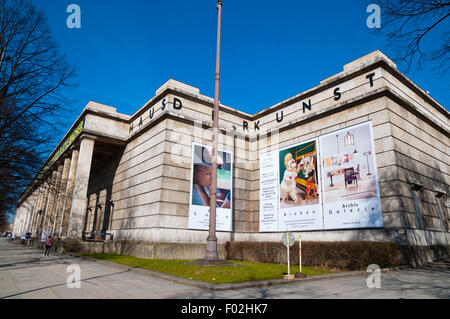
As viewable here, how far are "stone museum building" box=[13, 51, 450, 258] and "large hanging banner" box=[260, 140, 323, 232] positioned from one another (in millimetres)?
110

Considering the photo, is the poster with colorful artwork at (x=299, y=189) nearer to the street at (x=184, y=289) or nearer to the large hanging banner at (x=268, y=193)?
the large hanging banner at (x=268, y=193)

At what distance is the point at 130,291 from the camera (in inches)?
348

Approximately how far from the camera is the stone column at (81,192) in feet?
91.3

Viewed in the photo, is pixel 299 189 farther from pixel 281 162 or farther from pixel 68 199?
pixel 68 199

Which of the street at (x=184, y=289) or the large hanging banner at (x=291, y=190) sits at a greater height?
the large hanging banner at (x=291, y=190)

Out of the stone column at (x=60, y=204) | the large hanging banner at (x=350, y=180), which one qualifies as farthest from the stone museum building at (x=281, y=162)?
the stone column at (x=60, y=204)

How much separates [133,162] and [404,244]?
882 inches

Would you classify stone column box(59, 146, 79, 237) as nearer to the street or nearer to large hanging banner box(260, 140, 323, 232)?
large hanging banner box(260, 140, 323, 232)

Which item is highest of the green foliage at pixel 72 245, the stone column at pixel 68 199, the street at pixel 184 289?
the stone column at pixel 68 199

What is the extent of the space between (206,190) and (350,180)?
10694 mm

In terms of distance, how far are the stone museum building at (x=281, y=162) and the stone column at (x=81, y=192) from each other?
0.32 feet

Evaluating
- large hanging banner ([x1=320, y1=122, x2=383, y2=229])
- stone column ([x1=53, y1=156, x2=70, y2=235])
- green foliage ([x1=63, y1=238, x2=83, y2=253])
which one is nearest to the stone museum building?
large hanging banner ([x1=320, y1=122, x2=383, y2=229])

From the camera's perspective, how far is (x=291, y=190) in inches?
922
